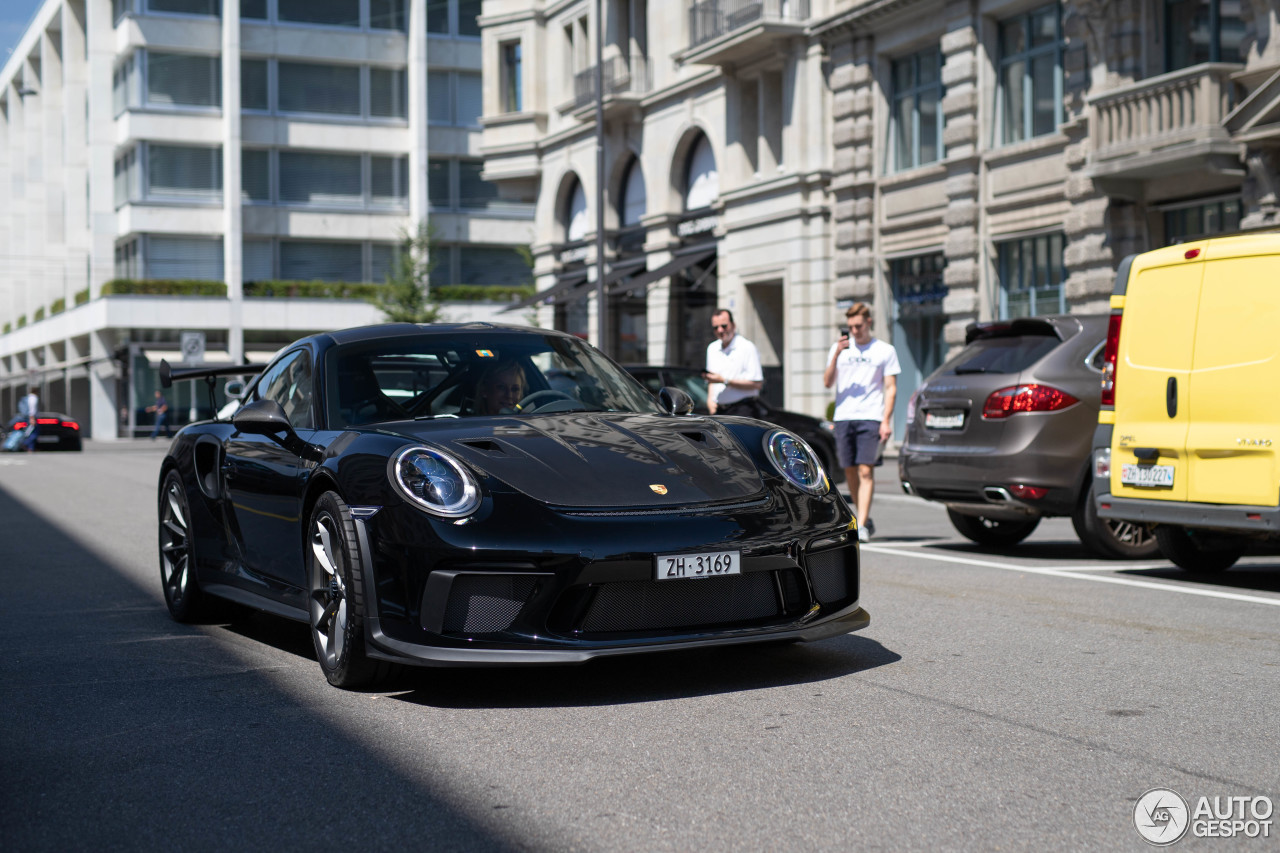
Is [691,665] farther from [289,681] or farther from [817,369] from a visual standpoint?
[817,369]

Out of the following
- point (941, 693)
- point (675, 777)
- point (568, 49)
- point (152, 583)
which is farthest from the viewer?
point (568, 49)

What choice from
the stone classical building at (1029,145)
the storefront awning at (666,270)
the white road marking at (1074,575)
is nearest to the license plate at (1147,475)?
the white road marking at (1074,575)

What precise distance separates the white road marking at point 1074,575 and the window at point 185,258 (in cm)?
4901

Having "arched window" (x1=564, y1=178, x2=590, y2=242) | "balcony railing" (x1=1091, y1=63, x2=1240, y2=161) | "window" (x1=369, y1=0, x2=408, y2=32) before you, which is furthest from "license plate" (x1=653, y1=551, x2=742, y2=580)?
"window" (x1=369, y1=0, x2=408, y2=32)

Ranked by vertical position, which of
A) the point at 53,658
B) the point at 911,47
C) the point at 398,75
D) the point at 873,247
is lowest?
the point at 53,658

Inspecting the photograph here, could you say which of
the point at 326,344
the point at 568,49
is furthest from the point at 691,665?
the point at 568,49

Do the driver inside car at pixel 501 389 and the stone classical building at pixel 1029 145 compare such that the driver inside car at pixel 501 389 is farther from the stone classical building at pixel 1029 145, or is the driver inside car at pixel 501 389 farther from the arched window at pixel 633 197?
the arched window at pixel 633 197

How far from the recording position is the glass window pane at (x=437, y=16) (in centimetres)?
5972

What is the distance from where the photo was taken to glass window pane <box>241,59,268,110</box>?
186 ft

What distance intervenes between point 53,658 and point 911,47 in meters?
23.2

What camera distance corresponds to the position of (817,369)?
29500 mm

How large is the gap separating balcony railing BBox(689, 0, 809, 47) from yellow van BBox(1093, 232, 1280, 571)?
21.6 metres

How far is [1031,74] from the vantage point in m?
24.0

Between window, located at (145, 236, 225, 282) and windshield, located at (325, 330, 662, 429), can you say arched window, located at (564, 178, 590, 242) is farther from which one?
windshield, located at (325, 330, 662, 429)
